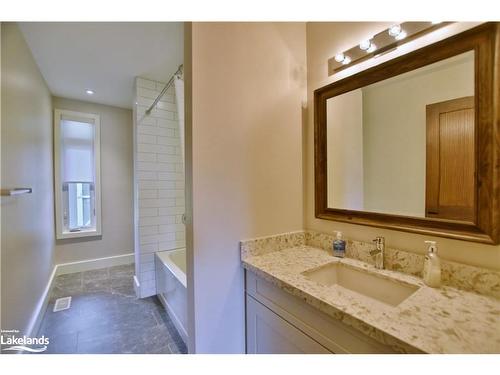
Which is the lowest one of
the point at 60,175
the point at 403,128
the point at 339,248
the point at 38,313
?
the point at 38,313

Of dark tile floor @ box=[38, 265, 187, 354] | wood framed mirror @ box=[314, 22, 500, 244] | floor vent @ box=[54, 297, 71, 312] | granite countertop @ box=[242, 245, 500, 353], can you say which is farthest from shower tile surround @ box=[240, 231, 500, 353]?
floor vent @ box=[54, 297, 71, 312]

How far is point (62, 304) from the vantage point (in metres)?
2.34

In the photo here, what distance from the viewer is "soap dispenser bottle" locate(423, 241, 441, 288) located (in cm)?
92

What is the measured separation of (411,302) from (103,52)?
2797mm

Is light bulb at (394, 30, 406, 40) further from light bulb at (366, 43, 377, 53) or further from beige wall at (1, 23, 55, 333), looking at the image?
beige wall at (1, 23, 55, 333)

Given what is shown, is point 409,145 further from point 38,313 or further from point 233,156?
point 38,313

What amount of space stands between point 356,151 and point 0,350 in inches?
94.2

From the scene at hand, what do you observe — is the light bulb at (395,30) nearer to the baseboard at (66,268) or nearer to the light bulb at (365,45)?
the light bulb at (365,45)

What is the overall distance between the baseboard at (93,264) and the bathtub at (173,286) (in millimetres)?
1433

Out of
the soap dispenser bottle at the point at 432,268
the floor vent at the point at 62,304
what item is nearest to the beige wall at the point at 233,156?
the soap dispenser bottle at the point at 432,268

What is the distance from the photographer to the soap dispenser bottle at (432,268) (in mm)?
922

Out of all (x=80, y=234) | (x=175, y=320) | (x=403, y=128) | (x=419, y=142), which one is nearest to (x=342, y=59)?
(x=403, y=128)

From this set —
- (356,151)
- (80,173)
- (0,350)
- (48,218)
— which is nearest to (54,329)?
(0,350)
